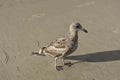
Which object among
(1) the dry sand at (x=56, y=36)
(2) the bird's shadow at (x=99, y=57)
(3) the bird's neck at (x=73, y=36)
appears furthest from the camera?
(2) the bird's shadow at (x=99, y=57)

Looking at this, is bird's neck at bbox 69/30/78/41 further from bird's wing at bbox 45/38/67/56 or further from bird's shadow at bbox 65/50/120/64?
bird's shadow at bbox 65/50/120/64

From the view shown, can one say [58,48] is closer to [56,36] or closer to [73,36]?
[73,36]

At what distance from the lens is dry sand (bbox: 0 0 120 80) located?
8.69 metres

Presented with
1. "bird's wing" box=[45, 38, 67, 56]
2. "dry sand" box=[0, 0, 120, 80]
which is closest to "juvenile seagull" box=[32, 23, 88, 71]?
"bird's wing" box=[45, 38, 67, 56]

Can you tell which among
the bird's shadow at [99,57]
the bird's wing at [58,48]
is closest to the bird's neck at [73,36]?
the bird's wing at [58,48]

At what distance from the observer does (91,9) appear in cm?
1180

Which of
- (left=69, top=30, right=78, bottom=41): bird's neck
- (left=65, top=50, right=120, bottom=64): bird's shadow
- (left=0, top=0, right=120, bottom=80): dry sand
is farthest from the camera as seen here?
(left=65, top=50, right=120, bottom=64): bird's shadow

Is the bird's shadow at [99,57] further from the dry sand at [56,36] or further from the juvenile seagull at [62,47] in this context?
the juvenile seagull at [62,47]

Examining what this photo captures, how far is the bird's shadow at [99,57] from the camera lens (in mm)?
9109

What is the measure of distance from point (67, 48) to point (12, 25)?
311 centimetres

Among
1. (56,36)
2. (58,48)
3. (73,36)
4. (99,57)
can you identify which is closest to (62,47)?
(58,48)

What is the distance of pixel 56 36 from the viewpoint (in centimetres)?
1027

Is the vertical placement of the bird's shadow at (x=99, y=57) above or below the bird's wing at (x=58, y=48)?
below

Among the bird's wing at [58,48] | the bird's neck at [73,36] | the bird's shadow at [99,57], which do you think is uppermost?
the bird's neck at [73,36]
